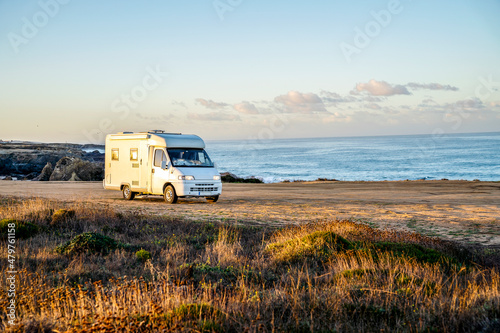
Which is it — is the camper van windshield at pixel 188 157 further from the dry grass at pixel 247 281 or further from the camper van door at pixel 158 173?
the dry grass at pixel 247 281

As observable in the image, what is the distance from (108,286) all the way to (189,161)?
12.9 meters

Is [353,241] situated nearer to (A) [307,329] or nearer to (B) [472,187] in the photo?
(A) [307,329]

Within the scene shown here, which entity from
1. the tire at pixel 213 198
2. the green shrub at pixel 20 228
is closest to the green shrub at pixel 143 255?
the green shrub at pixel 20 228

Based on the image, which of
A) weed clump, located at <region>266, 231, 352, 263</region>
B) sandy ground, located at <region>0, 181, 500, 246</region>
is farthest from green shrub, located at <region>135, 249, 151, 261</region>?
sandy ground, located at <region>0, 181, 500, 246</region>

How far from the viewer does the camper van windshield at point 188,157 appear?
19.5 m

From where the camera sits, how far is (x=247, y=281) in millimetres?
7430

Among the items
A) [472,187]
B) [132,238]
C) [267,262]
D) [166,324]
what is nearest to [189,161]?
[132,238]

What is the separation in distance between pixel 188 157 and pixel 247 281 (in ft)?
42.4

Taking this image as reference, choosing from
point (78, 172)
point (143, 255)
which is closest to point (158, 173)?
point (143, 255)

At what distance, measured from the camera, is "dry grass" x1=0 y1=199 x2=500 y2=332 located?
5.22m

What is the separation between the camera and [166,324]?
501 cm

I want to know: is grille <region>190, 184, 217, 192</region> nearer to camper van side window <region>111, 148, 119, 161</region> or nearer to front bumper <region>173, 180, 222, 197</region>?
front bumper <region>173, 180, 222, 197</region>

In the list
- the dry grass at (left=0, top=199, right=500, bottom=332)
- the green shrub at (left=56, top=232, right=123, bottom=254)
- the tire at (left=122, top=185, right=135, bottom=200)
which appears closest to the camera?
the dry grass at (left=0, top=199, right=500, bottom=332)

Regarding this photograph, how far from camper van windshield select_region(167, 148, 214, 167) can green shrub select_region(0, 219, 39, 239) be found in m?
8.16
